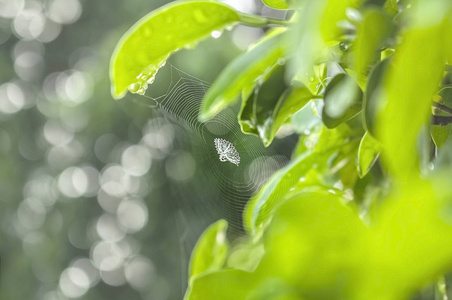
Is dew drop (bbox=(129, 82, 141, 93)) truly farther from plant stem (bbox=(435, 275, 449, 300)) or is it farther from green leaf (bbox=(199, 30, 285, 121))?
plant stem (bbox=(435, 275, 449, 300))

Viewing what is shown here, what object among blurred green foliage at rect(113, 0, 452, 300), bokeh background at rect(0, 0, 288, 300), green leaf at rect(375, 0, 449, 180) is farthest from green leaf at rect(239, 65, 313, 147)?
bokeh background at rect(0, 0, 288, 300)

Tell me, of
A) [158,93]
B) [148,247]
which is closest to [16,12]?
[148,247]

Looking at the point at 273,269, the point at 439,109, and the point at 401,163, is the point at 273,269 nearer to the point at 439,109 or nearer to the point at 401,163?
the point at 401,163

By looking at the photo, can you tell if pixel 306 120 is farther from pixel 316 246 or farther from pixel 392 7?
pixel 316 246

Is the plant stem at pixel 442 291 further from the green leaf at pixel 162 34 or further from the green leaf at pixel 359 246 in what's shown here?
the green leaf at pixel 162 34

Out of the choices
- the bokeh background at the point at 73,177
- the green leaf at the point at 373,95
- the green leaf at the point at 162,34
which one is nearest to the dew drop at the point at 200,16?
the green leaf at the point at 162,34

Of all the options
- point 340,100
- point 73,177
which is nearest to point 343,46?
point 340,100
